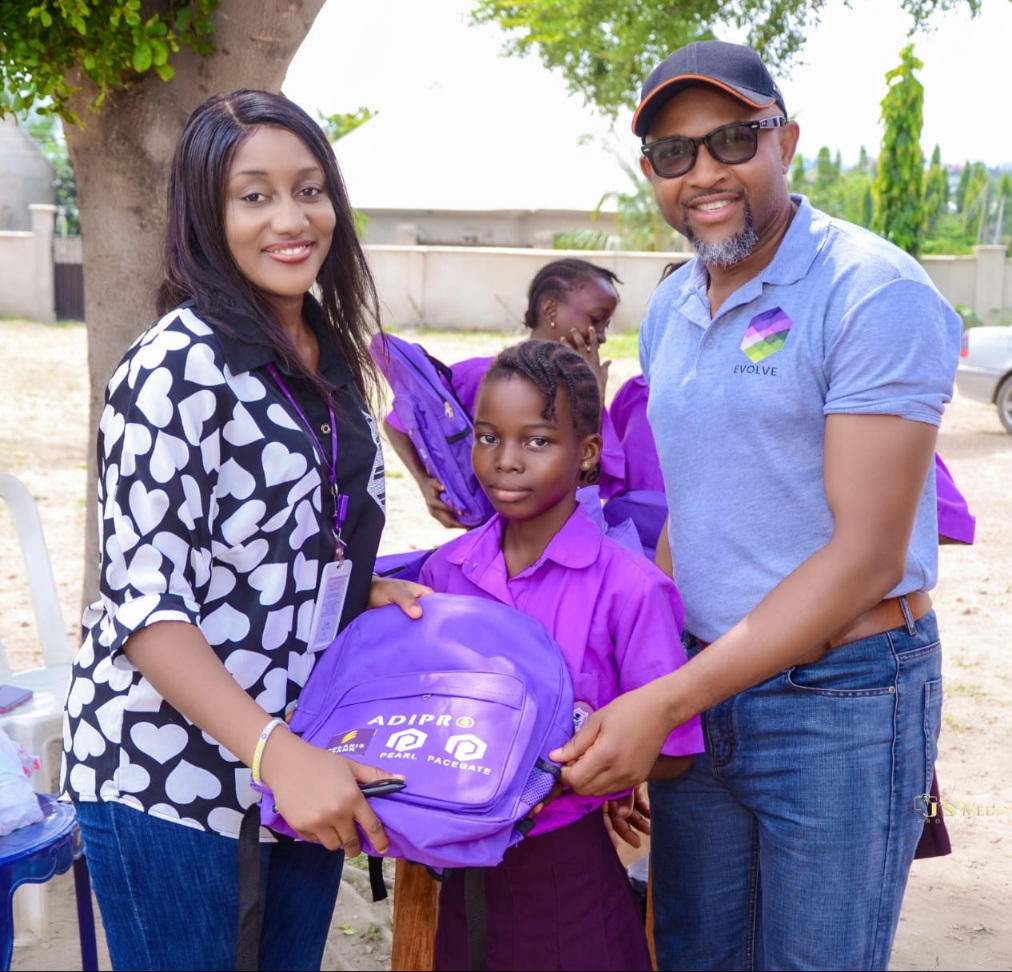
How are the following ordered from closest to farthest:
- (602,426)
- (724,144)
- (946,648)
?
(724,144), (602,426), (946,648)

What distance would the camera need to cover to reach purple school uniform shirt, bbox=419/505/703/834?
2.14 m

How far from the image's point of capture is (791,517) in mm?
2092

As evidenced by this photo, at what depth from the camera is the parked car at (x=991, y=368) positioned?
12875mm

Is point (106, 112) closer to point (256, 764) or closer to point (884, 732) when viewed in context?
point (256, 764)

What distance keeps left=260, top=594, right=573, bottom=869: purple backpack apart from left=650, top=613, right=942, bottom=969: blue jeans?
0.41 metres

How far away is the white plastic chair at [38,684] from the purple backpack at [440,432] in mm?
1270

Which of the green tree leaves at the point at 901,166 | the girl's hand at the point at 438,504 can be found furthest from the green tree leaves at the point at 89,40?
the green tree leaves at the point at 901,166

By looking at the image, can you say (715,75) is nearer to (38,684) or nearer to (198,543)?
(198,543)

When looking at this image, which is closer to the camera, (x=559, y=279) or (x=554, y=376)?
(x=554, y=376)

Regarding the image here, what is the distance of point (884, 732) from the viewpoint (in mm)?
2107

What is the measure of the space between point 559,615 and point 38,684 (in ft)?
7.47

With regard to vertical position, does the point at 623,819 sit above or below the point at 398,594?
below

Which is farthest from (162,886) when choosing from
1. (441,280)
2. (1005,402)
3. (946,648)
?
(441,280)

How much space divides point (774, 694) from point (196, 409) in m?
1.12
